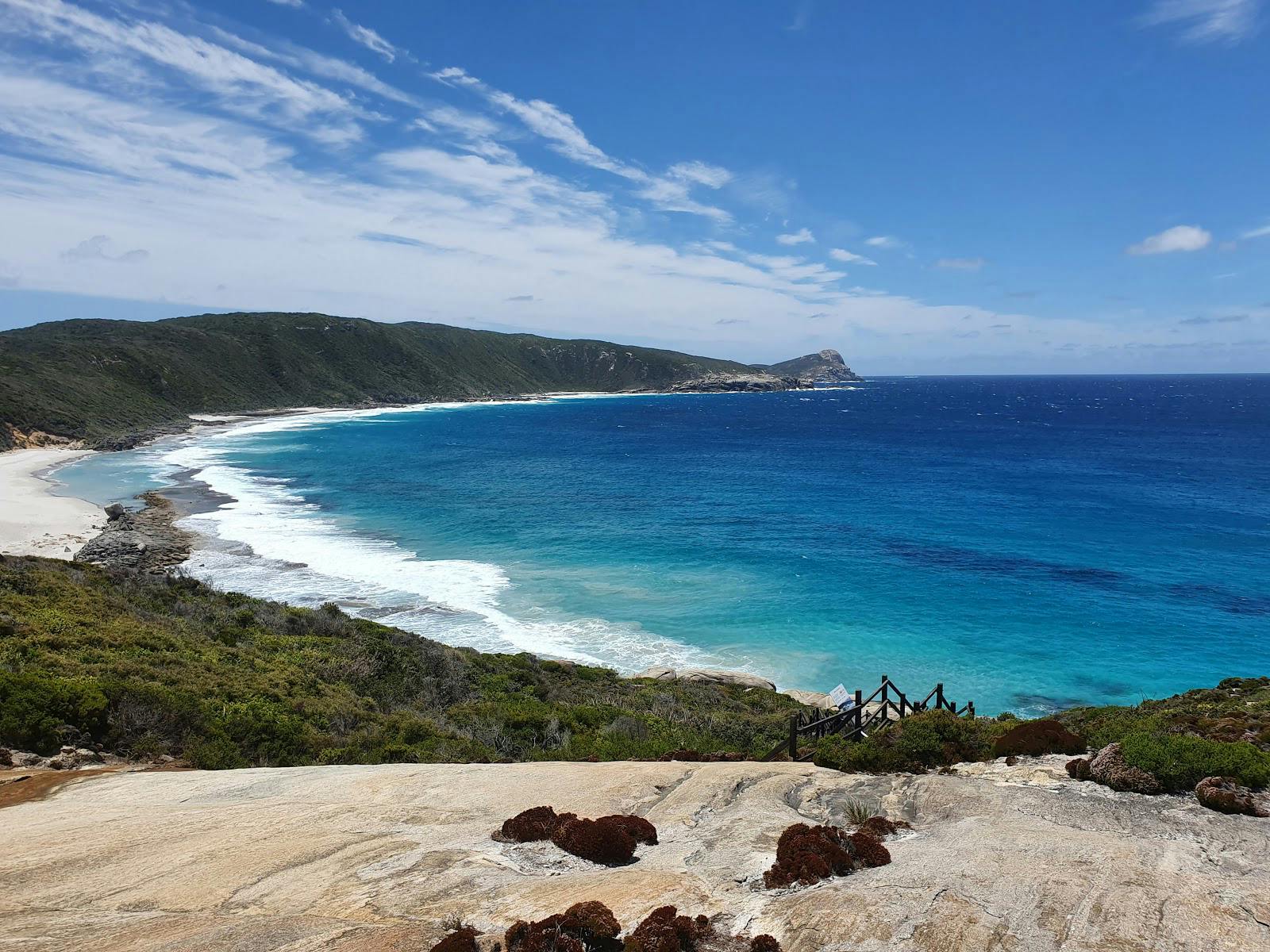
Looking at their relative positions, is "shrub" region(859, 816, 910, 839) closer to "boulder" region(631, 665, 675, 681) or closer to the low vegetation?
the low vegetation

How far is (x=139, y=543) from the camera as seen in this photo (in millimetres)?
40281

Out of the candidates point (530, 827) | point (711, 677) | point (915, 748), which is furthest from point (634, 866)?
point (711, 677)

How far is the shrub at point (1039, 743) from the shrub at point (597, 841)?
6.66 m

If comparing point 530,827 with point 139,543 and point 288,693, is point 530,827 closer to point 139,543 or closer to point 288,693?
point 288,693

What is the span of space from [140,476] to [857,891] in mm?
77247

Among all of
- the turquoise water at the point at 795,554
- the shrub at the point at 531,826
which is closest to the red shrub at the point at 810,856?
the shrub at the point at 531,826

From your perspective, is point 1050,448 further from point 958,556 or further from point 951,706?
point 951,706

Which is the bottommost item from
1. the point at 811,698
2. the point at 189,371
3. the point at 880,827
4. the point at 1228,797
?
the point at 811,698

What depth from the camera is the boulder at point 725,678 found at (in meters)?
25.5

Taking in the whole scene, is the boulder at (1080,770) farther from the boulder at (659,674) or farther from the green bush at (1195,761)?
the boulder at (659,674)

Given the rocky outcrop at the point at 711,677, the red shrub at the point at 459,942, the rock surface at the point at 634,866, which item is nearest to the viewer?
the red shrub at the point at 459,942

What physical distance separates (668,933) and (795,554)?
37.5 m

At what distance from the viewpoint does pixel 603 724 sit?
17844 millimetres

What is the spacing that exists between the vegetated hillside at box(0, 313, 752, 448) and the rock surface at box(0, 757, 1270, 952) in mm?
94666
